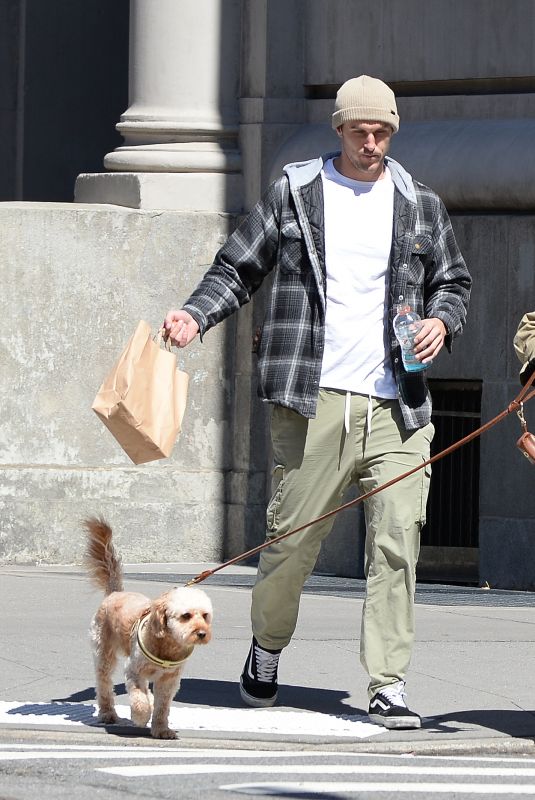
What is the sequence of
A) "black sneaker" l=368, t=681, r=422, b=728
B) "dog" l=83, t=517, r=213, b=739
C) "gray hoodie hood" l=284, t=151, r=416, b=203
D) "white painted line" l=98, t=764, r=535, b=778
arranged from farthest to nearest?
"gray hoodie hood" l=284, t=151, r=416, b=203 < "black sneaker" l=368, t=681, r=422, b=728 < "dog" l=83, t=517, r=213, b=739 < "white painted line" l=98, t=764, r=535, b=778

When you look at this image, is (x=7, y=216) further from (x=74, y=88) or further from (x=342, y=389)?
(x=342, y=389)

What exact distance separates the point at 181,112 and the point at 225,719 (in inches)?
230

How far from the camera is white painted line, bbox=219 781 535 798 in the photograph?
557 centimetres

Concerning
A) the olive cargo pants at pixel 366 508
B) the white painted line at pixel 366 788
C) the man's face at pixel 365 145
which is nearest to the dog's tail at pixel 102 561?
the olive cargo pants at pixel 366 508

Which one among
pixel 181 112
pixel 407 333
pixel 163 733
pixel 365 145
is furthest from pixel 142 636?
pixel 181 112

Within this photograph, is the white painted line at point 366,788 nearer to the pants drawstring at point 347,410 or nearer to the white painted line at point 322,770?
the white painted line at point 322,770

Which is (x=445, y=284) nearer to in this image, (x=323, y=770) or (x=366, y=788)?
(x=323, y=770)

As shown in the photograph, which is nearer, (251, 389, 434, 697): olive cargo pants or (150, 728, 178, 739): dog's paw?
(150, 728, 178, 739): dog's paw

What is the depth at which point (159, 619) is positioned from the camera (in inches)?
242

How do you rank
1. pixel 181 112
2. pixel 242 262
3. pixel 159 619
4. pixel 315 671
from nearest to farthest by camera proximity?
→ pixel 159 619 → pixel 242 262 → pixel 315 671 → pixel 181 112

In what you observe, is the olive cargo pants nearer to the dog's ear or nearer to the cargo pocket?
the cargo pocket

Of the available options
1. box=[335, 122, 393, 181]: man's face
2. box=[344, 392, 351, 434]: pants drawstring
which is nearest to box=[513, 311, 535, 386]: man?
box=[344, 392, 351, 434]: pants drawstring

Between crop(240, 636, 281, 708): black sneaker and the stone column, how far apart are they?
→ 5.14 m

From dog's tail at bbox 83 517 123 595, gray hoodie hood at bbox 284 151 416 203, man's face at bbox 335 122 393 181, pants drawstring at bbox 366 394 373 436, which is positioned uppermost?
man's face at bbox 335 122 393 181
